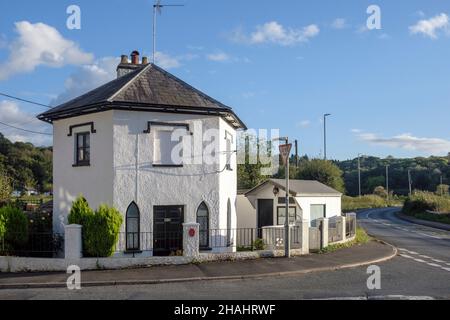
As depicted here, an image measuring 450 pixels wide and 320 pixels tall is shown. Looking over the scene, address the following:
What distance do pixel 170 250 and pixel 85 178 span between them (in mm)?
3891

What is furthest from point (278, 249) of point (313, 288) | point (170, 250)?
point (313, 288)

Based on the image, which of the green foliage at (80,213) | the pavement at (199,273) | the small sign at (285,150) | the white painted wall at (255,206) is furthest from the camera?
the white painted wall at (255,206)

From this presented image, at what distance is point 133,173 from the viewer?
52.3 ft

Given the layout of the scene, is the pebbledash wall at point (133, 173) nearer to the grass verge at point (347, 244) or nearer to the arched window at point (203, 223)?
the arched window at point (203, 223)

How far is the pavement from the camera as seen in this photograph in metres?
12.0

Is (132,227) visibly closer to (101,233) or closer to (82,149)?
(101,233)

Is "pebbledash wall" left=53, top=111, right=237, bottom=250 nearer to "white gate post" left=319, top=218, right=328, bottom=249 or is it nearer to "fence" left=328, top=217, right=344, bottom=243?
"white gate post" left=319, top=218, right=328, bottom=249

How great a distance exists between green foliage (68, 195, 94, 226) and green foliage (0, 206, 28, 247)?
1.43m

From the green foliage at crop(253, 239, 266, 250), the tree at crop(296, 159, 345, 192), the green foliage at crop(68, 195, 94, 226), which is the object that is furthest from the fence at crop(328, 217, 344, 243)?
the tree at crop(296, 159, 345, 192)

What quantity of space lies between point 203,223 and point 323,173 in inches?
1280

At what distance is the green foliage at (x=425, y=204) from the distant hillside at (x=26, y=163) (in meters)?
50.7

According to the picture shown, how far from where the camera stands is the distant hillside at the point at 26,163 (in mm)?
69938

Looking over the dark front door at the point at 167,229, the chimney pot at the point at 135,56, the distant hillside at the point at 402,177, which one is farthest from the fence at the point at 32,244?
the distant hillside at the point at 402,177
